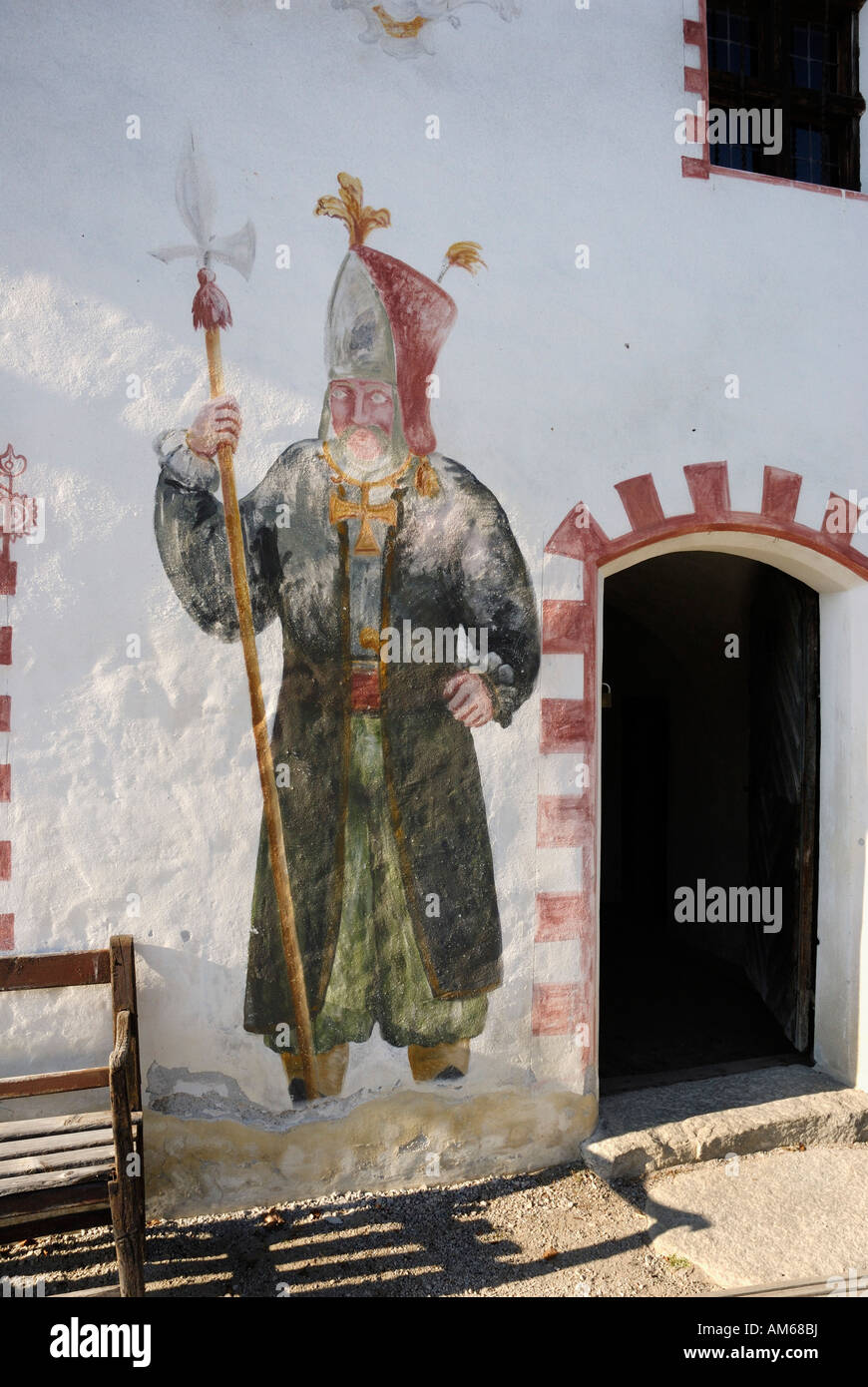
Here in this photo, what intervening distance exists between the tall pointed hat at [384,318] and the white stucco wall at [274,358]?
0.06 metres

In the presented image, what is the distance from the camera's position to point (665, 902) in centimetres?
829

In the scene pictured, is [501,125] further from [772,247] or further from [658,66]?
[772,247]

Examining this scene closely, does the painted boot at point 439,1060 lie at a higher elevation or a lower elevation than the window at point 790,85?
lower

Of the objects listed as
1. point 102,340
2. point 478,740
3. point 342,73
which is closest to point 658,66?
point 342,73

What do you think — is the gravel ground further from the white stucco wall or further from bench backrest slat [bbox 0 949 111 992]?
bench backrest slat [bbox 0 949 111 992]

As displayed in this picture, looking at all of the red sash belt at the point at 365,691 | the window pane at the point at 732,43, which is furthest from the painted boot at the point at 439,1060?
the window pane at the point at 732,43

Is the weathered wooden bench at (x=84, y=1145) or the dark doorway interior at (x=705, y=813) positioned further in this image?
the dark doorway interior at (x=705, y=813)

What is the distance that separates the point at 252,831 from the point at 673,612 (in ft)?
14.6

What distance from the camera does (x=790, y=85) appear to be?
4723 millimetres

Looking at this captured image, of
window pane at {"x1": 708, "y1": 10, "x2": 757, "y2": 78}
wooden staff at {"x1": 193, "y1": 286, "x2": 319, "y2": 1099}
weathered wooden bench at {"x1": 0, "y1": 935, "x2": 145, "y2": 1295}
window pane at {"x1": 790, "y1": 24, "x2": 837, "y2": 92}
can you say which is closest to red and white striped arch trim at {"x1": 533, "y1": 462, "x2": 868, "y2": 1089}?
wooden staff at {"x1": 193, "y1": 286, "x2": 319, "y2": 1099}

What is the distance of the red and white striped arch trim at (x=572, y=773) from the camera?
408 cm

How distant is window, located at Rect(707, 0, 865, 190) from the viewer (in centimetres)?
466

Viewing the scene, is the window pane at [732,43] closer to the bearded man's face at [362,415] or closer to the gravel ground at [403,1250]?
the bearded man's face at [362,415]

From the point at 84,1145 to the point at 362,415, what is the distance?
2736mm
